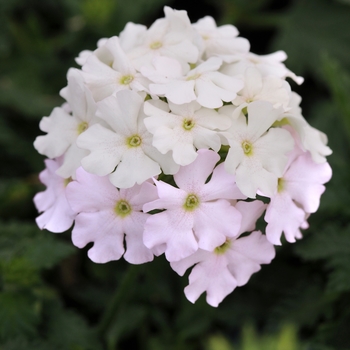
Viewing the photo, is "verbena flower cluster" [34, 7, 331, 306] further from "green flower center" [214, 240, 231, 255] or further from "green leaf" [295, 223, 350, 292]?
"green leaf" [295, 223, 350, 292]

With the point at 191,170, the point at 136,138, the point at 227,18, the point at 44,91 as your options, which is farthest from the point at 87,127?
the point at 227,18

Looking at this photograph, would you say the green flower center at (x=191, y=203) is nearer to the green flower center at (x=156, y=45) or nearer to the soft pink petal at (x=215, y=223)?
the soft pink petal at (x=215, y=223)

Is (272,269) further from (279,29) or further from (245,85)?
(279,29)

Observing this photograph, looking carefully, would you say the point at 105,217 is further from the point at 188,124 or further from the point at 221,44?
the point at 221,44

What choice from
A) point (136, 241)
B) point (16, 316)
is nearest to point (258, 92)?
point (136, 241)

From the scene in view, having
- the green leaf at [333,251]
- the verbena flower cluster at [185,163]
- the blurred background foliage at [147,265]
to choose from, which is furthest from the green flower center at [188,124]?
the green leaf at [333,251]

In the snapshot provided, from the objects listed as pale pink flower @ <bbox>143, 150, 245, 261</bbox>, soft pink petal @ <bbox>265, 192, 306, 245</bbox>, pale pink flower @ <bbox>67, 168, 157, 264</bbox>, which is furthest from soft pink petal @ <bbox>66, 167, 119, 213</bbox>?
soft pink petal @ <bbox>265, 192, 306, 245</bbox>
